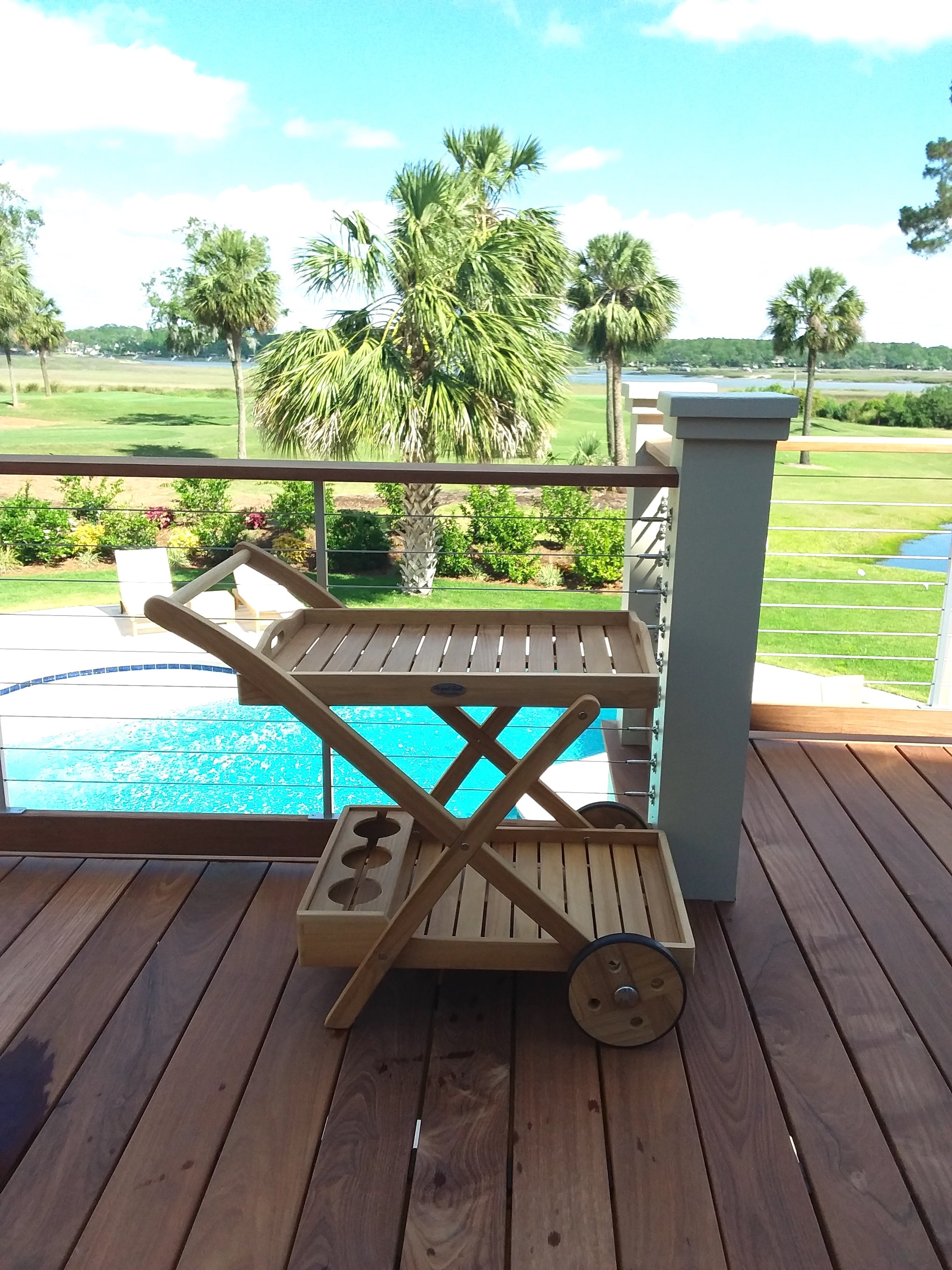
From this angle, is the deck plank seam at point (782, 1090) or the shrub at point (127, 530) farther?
the shrub at point (127, 530)

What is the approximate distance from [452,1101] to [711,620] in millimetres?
1127

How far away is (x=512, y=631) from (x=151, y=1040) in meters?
1.07

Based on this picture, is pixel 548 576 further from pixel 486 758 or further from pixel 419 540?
pixel 486 758

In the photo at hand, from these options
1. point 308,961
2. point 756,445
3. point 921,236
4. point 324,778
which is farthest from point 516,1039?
point 921,236

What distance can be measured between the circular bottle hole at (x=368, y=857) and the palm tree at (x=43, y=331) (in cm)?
2621

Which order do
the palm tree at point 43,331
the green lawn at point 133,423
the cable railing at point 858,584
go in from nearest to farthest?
the cable railing at point 858,584, the palm tree at point 43,331, the green lawn at point 133,423

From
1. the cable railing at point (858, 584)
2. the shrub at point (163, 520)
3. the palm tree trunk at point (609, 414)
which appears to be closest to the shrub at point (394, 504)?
the shrub at point (163, 520)

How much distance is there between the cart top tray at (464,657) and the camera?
1.91 meters

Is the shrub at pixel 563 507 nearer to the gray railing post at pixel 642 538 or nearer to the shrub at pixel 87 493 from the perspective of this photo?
the shrub at pixel 87 493

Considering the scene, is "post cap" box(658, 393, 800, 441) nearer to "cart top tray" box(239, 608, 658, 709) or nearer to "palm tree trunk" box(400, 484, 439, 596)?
"cart top tray" box(239, 608, 658, 709)

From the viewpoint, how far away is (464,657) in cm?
206

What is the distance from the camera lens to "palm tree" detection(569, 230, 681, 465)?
76.9 feet

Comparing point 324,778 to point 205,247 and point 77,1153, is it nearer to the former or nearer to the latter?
point 77,1153

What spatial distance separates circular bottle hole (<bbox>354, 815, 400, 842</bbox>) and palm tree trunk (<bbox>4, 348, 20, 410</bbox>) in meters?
26.3
